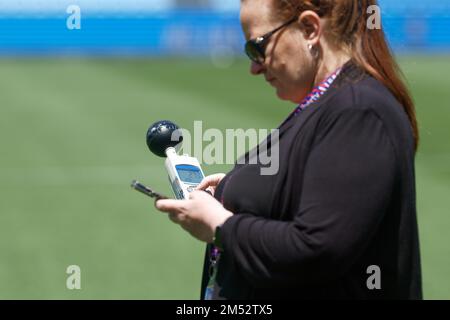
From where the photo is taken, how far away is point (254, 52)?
284cm

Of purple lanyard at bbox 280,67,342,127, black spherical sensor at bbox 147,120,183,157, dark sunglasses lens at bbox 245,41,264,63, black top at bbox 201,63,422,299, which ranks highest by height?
dark sunglasses lens at bbox 245,41,264,63

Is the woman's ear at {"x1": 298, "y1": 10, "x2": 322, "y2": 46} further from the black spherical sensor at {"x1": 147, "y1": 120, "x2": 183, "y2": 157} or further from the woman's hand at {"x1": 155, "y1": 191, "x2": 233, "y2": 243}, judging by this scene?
the black spherical sensor at {"x1": 147, "y1": 120, "x2": 183, "y2": 157}

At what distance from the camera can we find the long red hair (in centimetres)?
268

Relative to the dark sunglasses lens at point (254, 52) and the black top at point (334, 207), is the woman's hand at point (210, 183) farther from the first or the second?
the dark sunglasses lens at point (254, 52)

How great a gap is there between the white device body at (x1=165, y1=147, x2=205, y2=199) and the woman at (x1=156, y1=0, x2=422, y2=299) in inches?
7.4

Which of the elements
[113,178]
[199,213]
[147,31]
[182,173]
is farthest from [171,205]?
[147,31]

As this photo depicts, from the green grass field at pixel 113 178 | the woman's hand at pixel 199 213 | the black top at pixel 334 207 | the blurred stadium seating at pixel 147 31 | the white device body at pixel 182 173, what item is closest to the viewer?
the black top at pixel 334 207

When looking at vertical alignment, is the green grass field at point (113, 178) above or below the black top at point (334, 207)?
above

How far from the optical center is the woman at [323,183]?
248 cm

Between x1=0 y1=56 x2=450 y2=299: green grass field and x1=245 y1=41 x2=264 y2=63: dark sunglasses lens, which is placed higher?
x1=0 y1=56 x2=450 y2=299: green grass field

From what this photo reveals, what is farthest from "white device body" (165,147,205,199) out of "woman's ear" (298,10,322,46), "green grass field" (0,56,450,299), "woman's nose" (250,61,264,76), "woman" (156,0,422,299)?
"green grass field" (0,56,450,299)

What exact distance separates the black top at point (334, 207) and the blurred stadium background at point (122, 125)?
645 mm

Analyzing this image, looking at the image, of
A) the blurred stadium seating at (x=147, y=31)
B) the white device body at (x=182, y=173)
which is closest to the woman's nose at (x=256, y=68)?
the white device body at (x=182, y=173)

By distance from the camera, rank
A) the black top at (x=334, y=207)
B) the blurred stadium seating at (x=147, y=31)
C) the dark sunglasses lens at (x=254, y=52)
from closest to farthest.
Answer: the black top at (x=334, y=207) < the dark sunglasses lens at (x=254, y=52) < the blurred stadium seating at (x=147, y=31)
